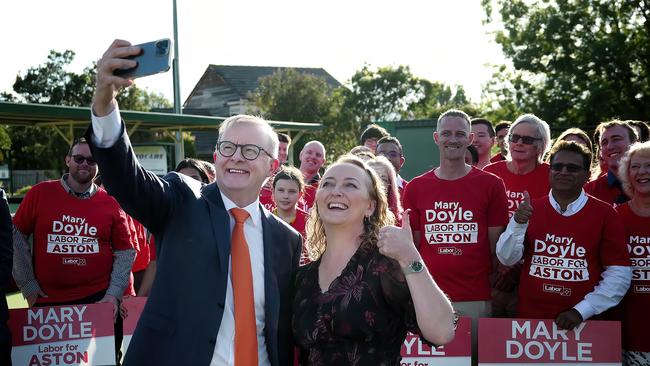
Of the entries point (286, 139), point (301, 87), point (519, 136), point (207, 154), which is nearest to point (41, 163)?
point (207, 154)

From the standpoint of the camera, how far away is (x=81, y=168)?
582 centimetres

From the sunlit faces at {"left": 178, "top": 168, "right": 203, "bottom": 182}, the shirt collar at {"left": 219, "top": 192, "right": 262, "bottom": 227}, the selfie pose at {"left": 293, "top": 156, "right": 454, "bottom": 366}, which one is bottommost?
the selfie pose at {"left": 293, "top": 156, "right": 454, "bottom": 366}

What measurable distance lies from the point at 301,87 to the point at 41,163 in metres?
17.2

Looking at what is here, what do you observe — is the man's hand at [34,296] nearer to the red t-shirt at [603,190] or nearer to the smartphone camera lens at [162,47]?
the smartphone camera lens at [162,47]

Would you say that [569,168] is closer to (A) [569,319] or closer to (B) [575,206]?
(B) [575,206]

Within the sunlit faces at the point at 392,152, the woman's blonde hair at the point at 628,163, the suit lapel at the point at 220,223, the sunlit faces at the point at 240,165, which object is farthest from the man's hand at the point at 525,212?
the sunlit faces at the point at 392,152

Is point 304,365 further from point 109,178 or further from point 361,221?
point 109,178

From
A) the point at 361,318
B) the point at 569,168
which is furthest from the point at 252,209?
the point at 569,168

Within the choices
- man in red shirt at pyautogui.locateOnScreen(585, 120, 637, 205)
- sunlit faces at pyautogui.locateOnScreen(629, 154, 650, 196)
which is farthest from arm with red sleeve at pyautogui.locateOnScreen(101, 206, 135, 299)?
sunlit faces at pyautogui.locateOnScreen(629, 154, 650, 196)

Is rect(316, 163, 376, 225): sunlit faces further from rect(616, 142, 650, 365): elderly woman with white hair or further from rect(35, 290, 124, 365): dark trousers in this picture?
rect(35, 290, 124, 365): dark trousers

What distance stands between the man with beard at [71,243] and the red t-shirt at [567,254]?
3.33 m

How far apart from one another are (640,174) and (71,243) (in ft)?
14.5

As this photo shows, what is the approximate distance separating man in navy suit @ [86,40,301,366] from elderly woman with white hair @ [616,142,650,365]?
2.65 metres

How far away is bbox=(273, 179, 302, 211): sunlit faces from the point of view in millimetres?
6867
